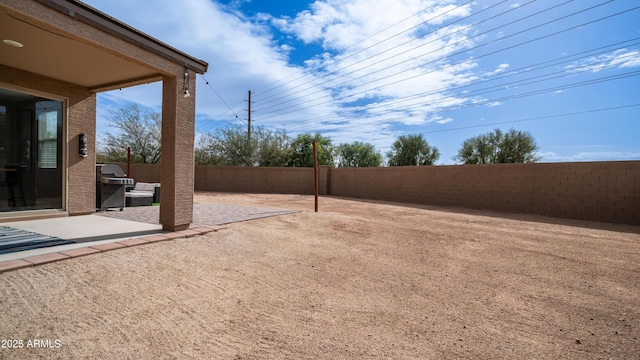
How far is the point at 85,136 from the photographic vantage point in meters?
5.85

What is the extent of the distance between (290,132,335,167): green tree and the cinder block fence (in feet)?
15.7

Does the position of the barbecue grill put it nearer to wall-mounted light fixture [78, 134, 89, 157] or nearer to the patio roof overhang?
wall-mounted light fixture [78, 134, 89, 157]

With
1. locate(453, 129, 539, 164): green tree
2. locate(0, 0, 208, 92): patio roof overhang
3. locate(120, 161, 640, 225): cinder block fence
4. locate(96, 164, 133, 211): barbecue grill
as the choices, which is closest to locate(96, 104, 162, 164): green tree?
locate(120, 161, 640, 225): cinder block fence

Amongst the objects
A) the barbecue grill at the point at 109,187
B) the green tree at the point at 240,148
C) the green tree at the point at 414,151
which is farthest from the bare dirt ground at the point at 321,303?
the green tree at the point at 414,151

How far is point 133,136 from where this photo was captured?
20.5m

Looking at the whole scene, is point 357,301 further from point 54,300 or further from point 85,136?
point 85,136

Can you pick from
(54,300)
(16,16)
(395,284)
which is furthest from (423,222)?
(16,16)

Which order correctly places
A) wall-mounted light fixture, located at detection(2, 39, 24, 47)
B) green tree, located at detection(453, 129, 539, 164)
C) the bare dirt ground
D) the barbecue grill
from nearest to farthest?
the bare dirt ground < wall-mounted light fixture, located at detection(2, 39, 24, 47) < the barbecue grill < green tree, located at detection(453, 129, 539, 164)

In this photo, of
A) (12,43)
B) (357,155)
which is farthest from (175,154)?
(357,155)

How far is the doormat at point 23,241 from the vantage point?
3.36 metres

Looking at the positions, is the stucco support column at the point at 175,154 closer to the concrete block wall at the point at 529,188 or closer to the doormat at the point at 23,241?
the doormat at the point at 23,241

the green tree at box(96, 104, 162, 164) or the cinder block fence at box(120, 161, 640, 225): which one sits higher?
the green tree at box(96, 104, 162, 164)

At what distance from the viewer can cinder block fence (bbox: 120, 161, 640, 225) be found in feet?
27.1

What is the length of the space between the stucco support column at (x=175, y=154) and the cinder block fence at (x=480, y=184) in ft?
34.1
